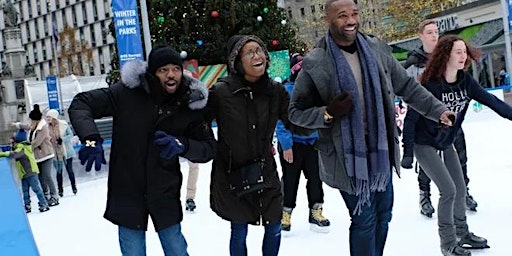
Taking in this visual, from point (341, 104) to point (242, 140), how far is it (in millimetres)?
739

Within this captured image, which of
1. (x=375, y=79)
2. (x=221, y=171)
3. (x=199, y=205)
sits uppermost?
(x=375, y=79)

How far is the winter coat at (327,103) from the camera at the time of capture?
2.79m

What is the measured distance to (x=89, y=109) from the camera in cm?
272

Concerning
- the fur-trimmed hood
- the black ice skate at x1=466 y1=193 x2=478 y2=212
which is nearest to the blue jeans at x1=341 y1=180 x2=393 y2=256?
the fur-trimmed hood

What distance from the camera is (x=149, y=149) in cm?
285

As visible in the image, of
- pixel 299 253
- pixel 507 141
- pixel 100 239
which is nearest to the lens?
pixel 299 253

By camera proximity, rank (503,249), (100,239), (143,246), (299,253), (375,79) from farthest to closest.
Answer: (100,239) → (299,253) → (503,249) → (143,246) → (375,79)

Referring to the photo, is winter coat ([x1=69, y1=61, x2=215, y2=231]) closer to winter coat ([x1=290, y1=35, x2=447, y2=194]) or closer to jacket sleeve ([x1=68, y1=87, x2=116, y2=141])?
jacket sleeve ([x1=68, y1=87, x2=116, y2=141])

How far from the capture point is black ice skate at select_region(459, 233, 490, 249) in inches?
146

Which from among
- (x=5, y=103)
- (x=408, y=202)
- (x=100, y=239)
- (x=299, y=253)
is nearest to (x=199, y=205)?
(x=100, y=239)

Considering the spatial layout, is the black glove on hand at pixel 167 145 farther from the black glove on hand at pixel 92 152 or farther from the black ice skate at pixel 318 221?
the black ice skate at pixel 318 221

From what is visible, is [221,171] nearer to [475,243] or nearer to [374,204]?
[374,204]

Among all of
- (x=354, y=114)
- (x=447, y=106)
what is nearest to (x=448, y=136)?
(x=447, y=106)

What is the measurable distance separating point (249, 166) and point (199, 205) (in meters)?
3.69
